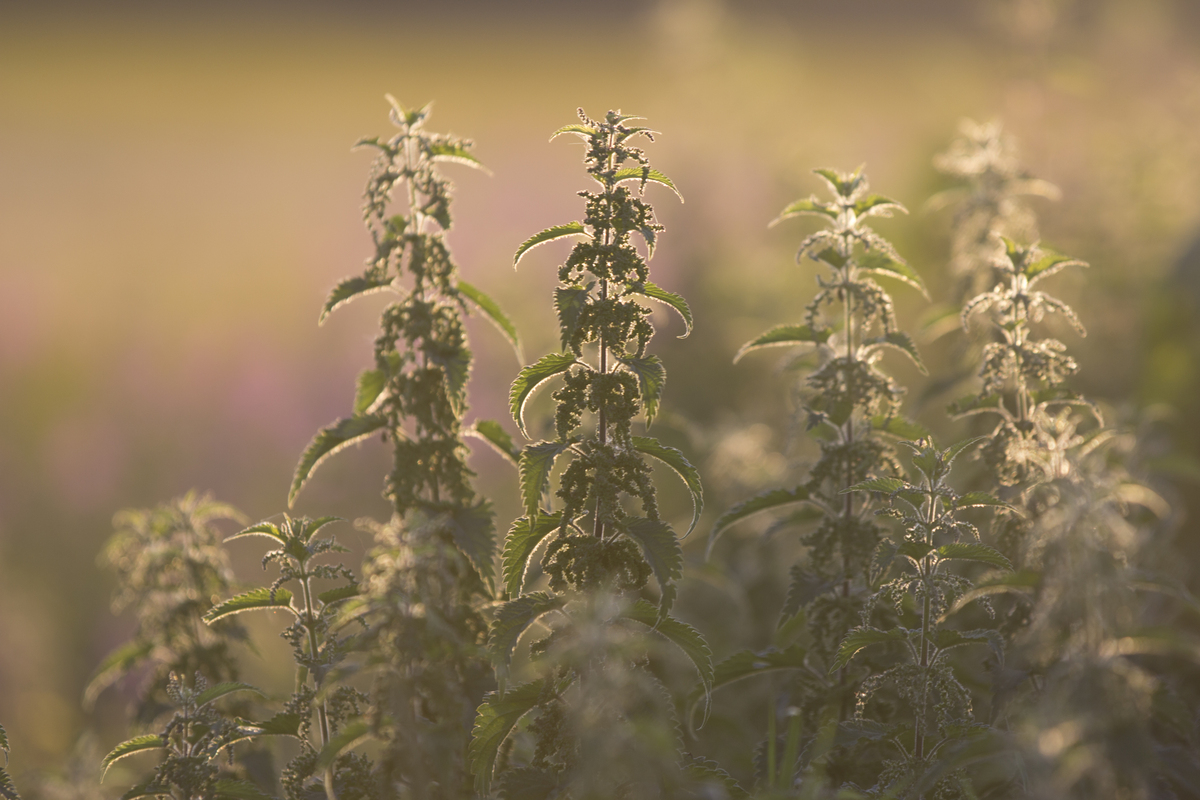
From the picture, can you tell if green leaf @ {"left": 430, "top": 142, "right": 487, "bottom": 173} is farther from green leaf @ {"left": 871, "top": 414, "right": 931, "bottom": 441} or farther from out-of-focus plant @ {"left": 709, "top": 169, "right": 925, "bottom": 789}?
green leaf @ {"left": 871, "top": 414, "right": 931, "bottom": 441}

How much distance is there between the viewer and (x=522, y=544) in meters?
2.77

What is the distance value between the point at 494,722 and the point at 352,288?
4.63ft

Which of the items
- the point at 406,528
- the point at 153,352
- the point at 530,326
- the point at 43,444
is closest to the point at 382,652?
the point at 406,528

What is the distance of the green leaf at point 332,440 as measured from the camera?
286 cm

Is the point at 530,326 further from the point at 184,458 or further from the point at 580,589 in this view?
the point at 580,589

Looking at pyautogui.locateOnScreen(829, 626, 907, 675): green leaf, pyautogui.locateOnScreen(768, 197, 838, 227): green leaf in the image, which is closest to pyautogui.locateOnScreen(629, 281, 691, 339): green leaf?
pyautogui.locateOnScreen(768, 197, 838, 227): green leaf

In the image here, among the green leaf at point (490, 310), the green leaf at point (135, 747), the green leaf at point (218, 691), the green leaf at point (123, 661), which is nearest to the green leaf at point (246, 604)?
the green leaf at point (218, 691)

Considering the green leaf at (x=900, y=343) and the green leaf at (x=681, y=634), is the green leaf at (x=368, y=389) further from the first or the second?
the green leaf at (x=900, y=343)

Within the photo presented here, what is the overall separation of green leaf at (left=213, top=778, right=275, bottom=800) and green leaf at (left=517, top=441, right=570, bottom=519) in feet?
4.00

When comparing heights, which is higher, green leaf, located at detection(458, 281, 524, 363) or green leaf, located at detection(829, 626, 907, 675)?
green leaf, located at detection(458, 281, 524, 363)

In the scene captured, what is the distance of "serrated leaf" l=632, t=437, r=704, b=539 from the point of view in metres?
2.66

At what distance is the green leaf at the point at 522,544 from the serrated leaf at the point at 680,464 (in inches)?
13.3

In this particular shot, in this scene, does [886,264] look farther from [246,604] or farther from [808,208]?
[246,604]

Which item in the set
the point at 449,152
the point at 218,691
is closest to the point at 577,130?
the point at 449,152
